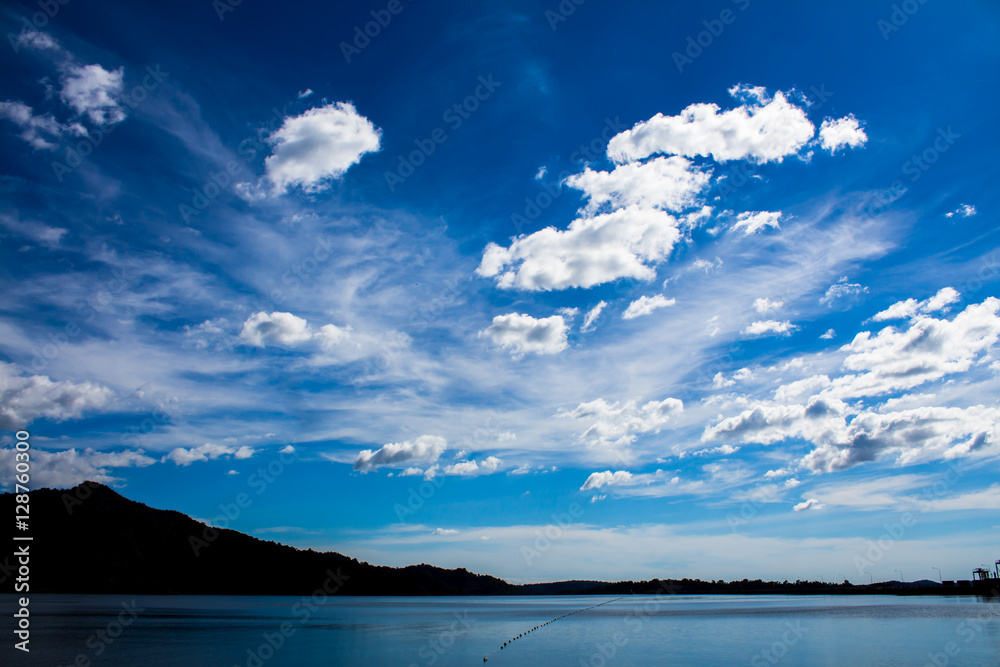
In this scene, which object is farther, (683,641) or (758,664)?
(683,641)

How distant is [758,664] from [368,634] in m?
45.0

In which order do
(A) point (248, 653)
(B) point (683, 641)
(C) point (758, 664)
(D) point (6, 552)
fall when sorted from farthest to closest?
(D) point (6, 552), (B) point (683, 641), (A) point (248, 653), (C) point (758, 664)

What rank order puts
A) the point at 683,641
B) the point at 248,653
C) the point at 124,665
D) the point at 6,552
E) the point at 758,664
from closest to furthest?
the point at 124,665, the point at 758,664, the point at 248,653, the point at 683,641, the point at 6,552

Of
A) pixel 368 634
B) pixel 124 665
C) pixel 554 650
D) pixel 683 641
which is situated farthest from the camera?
pixel 368 634

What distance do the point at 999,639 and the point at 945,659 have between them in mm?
21737

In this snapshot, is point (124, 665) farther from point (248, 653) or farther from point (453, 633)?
point (453, 633)

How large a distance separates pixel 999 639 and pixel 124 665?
254ft

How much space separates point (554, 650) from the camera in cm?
5338

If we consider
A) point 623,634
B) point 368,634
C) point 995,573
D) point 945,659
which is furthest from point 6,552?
point 995,573

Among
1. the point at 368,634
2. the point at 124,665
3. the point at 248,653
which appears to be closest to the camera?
the point at 124,665

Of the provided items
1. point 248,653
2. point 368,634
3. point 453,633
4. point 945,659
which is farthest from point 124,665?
point 945,659

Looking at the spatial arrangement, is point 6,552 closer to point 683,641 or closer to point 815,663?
point 683,641

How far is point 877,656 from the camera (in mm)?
44938

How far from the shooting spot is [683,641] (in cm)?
6006
